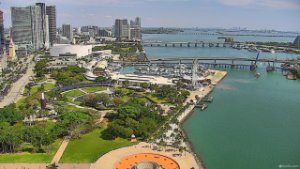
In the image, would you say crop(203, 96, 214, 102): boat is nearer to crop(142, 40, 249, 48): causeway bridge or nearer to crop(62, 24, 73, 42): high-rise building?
crop(142, 40, 249, 48): causeway bridge

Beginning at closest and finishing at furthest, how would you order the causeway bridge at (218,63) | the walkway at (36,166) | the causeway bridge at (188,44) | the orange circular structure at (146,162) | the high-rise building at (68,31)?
the orange circular structure at (146,162), the walkway at (36,166), the causeway bridge at (218,63), the causeway bridge at (188,44), the high-rise building at (68,31)

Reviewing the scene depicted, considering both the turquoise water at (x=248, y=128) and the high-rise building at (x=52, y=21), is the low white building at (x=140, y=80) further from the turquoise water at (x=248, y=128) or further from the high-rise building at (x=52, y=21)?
the high-rise building at (x=52, y=21)

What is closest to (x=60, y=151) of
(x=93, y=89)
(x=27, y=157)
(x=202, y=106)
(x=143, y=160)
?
(x=27, y=157)

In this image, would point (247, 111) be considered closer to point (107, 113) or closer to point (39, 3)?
point (107, 113)

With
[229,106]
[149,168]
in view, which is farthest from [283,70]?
[149,168]

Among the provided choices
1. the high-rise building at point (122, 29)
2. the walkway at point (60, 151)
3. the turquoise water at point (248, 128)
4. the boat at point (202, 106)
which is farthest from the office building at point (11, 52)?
the high-rise building at point (122, 29)

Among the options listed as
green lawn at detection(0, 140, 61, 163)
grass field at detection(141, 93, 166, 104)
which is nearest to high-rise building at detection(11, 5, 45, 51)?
grass field at detection(141, 93, 166, 104)
